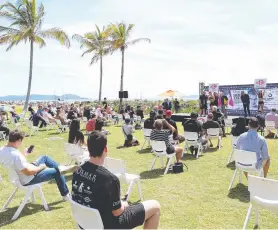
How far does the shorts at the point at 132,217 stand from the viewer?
3.24 m

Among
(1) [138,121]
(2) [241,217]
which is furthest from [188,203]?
(1) [138,121]

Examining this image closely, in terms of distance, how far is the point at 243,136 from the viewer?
21.5 feet

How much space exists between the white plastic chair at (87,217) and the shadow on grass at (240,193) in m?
3.48

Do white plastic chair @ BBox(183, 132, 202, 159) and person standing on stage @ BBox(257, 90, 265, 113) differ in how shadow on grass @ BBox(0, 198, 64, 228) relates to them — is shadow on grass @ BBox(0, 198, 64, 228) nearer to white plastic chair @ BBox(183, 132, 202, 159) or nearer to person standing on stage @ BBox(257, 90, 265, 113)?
white plastic chair @ BBox(183, 132, 202, 159)

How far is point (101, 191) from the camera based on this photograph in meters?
3.10

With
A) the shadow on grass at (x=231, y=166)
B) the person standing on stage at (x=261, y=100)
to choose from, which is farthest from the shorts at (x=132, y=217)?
the person standing on stage at (x=261, y=100)

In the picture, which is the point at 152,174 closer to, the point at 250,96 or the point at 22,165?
the point at 22,165

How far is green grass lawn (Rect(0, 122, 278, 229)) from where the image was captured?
4.88 m

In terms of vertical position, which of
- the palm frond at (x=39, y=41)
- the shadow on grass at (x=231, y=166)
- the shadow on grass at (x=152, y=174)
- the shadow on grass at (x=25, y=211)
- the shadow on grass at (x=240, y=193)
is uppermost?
the palm frond at (x=39, y=41)

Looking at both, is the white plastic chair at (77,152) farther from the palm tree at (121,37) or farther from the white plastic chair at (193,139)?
the palm tree at (121,37)

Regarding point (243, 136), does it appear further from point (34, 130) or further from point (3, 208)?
point (34, 130)

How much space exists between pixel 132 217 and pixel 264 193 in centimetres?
175

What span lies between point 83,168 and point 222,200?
3.38m

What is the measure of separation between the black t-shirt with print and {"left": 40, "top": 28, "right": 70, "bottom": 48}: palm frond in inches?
982
